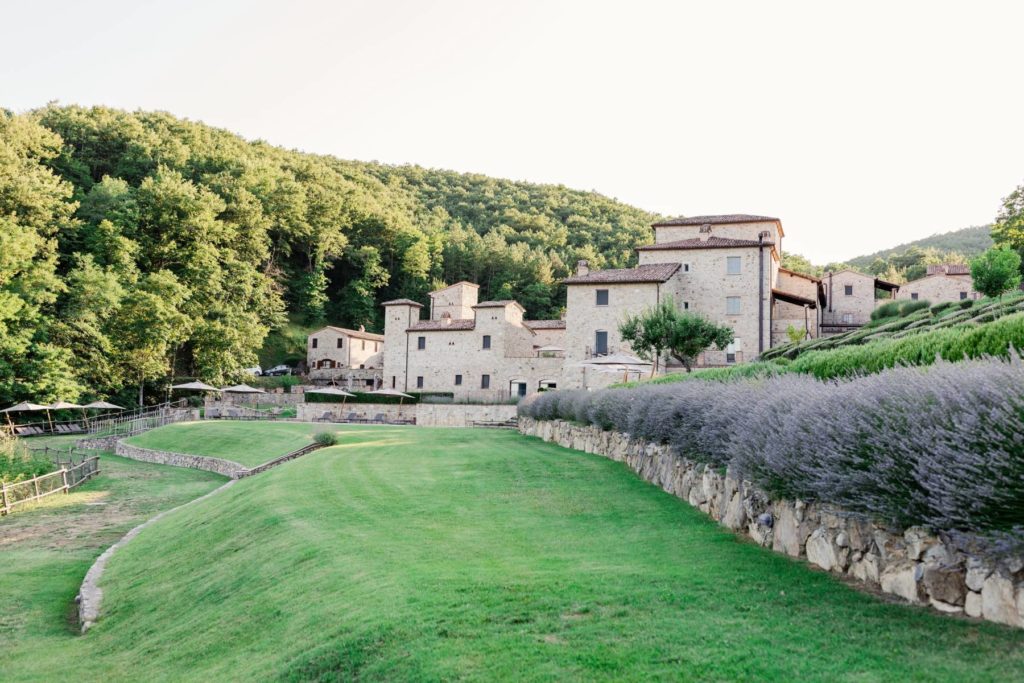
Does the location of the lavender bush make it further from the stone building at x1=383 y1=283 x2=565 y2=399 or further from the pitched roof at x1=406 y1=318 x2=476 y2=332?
the pitched roof at x1=406 y1=318 x2=476 y2=332

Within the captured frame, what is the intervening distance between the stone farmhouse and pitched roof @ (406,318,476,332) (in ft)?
0.24

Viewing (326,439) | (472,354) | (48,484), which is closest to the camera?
(48,484)

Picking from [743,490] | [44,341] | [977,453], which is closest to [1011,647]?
[977,453]

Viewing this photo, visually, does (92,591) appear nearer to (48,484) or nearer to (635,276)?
(48,484)

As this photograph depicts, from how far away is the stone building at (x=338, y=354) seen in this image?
206 ft

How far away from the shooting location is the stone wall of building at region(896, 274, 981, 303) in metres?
55.6

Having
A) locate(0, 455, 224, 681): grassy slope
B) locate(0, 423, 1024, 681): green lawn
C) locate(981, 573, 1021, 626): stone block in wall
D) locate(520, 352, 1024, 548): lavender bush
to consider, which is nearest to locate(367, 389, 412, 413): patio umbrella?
locate(0, 455, 224, 681): grassy slope

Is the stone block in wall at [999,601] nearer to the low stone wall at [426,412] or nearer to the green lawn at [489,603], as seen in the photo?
the green lawn at [489,603]

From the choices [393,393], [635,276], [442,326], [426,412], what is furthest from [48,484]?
[442,326]

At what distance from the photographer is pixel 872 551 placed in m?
6.28

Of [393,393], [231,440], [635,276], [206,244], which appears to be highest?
[206,244]

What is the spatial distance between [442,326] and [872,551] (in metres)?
48.4

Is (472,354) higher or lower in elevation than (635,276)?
lower

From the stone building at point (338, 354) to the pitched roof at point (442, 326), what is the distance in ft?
27.4
